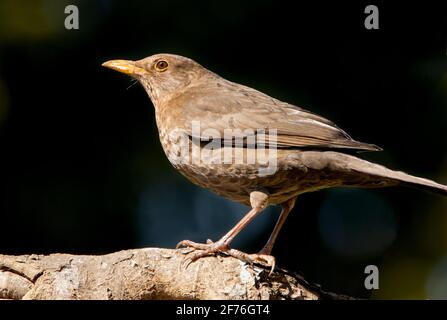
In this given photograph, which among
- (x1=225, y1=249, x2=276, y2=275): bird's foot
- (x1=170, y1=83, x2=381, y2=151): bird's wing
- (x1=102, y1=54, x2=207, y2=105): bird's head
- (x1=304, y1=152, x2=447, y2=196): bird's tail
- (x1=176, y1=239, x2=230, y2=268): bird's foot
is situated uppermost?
(x1=102, y1=54, x2=207, y2=105): bird's head

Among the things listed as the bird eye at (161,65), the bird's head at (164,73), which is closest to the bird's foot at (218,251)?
the bird's head at (164,73)

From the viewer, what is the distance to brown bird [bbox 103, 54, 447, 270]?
18.3 feet

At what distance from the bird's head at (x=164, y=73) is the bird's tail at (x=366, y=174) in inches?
64.0

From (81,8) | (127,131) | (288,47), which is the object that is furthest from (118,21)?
(288,47)

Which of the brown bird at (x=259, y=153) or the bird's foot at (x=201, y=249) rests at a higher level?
the brown bird at (x=259, y=153)

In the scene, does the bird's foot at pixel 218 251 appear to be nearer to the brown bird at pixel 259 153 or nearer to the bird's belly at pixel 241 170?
the brown bird at pixel 259 153

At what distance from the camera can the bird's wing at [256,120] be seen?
5.67 meters

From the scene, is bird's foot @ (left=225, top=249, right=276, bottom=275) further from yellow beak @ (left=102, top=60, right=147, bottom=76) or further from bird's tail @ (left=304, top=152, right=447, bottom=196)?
yellow beak @ (left=102, top=60, right=147, bottom=76)

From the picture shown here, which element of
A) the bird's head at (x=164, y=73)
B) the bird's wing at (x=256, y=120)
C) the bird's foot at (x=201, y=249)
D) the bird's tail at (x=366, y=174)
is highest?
the bird's head at (x=164, y=73)

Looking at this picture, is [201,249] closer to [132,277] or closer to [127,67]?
[132,277]

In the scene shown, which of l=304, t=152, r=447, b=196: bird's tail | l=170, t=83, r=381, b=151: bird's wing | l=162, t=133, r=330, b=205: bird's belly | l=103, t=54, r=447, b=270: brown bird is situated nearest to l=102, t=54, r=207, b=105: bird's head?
l=170, t=83, r=381, b=151: bird's wing

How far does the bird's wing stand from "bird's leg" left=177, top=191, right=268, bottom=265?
388mm

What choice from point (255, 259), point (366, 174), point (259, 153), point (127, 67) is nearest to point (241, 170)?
point (259, 153)
